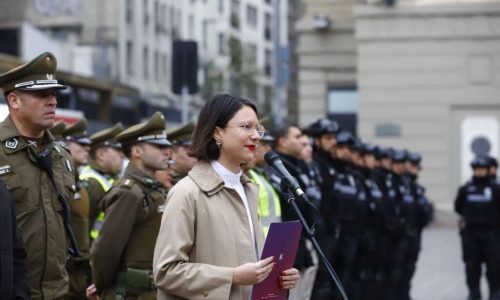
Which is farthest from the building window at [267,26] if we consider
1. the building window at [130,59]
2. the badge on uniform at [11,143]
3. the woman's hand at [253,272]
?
the woman's hand at [253,272]

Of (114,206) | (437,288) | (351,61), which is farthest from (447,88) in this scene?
(114,206)

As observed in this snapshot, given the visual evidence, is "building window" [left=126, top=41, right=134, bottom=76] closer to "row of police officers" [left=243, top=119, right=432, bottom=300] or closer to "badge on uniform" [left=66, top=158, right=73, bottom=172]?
"row of police officers" [left=243, top=119, right=432, bottom=300]

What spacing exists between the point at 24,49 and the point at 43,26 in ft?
48.3

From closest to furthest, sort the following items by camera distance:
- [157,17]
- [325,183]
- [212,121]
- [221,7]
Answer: [212,121] → [325,183] → [157,17] → [221,7]

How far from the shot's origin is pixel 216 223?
19.4ft

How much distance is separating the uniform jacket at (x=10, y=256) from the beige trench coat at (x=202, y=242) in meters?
0.63

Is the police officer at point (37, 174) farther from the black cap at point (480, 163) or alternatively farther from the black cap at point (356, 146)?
the black cap at point (480, 163)

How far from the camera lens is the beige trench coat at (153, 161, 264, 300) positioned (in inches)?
228

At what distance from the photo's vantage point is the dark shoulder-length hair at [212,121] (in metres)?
6.04

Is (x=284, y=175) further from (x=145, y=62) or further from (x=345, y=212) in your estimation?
(x=145, y=62)

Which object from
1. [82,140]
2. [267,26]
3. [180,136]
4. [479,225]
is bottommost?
[479,225]

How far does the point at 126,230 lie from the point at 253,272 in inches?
95.0

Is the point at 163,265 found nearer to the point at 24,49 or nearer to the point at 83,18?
the point at 24,49

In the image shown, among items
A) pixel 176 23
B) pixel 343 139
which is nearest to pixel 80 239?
pixel 343 139
